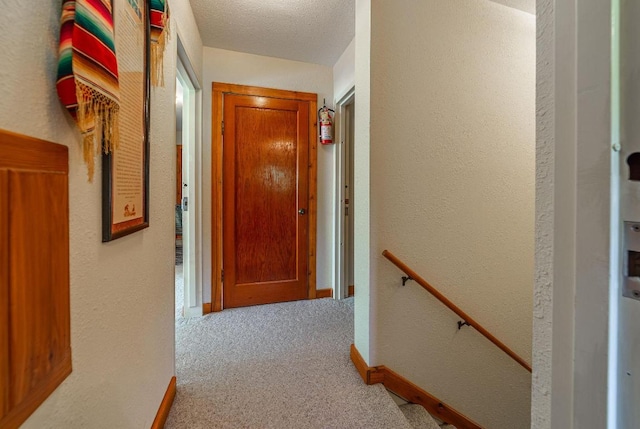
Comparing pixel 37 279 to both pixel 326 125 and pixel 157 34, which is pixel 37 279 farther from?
pixel 326 125

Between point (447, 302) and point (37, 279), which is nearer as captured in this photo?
point (37, 279)

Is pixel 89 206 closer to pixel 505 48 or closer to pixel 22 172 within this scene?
pixel 22 172

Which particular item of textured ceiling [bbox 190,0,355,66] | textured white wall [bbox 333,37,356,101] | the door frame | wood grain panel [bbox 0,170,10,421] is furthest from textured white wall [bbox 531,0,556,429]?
the door frame

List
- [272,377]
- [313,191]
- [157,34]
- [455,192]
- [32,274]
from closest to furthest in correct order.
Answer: [32,274]
[157,34]
[272,377]
[455,192]
[313,191]

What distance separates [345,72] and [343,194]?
1174mm

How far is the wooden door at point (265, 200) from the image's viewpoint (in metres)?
2.54

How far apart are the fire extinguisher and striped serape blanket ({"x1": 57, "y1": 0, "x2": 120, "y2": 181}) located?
7.03ft

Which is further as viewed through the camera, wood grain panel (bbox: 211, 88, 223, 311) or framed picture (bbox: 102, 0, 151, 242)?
wood grain panel (bbox: 211, 88, 223, 311)

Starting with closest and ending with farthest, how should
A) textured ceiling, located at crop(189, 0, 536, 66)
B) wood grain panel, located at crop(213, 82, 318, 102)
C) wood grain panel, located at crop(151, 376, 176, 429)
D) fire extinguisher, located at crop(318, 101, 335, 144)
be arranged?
wood grain panel, located at crop(151, 376, 176, 429), textured ceiling, located at crop(189, 0, 536, 66), wood grain panel, located at crop(213, 82, 318, 102), fire extinguisher, located at crop(318, 101, 335, 144)

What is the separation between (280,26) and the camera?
2.17 metres

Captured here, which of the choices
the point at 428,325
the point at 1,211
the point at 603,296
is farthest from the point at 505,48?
the point at 1,211

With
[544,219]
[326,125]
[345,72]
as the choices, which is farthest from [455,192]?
[345,72]

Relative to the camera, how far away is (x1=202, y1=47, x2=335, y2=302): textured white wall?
97.1 inches

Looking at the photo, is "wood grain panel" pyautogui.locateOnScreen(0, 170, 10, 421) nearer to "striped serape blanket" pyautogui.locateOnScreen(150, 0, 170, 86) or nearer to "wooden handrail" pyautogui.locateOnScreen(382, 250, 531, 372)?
"striped serape blanket" pyautogui.locateOnScreen(150, 0, 170, 86)
